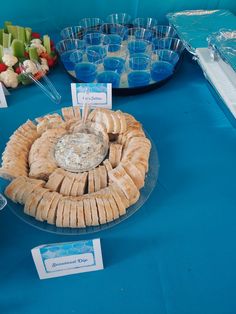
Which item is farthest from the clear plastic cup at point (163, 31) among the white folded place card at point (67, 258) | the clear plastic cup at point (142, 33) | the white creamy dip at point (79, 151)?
the white folded place card at point (67, 258)

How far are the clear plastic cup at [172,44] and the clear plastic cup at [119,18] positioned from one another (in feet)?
1.30

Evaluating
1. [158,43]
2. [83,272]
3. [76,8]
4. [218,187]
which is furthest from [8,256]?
[76,8]

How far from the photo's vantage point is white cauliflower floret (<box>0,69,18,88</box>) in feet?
4.75

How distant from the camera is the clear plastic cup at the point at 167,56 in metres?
1.56

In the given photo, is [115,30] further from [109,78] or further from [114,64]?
[109,78]

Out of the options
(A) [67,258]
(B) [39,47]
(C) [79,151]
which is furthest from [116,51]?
(A) [67,258]

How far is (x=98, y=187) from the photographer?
3.14ft

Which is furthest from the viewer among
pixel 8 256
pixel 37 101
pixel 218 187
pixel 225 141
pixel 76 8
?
pixel 76 8

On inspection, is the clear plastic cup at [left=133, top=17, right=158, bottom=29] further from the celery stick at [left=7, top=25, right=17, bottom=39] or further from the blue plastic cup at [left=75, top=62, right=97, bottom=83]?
the celery stick at [left=7, top=25, right=17, bottom=39]

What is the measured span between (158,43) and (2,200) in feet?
4.11

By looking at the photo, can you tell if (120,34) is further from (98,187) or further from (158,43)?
(98,187)

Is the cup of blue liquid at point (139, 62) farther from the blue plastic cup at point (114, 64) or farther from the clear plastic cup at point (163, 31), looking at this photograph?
the clear plastic cup at point (163, 31)

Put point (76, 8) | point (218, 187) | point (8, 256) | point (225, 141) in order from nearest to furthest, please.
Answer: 1. point (8, 256)
2. point (218, 187)
3. point (225, 141)
4. point (76, 8)

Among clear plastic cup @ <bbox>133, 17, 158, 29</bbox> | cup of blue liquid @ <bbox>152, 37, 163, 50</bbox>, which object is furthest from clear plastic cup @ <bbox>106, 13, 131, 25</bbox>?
cup of blue liquid @ <bbox>152, 37, 163, 50</bbox>
